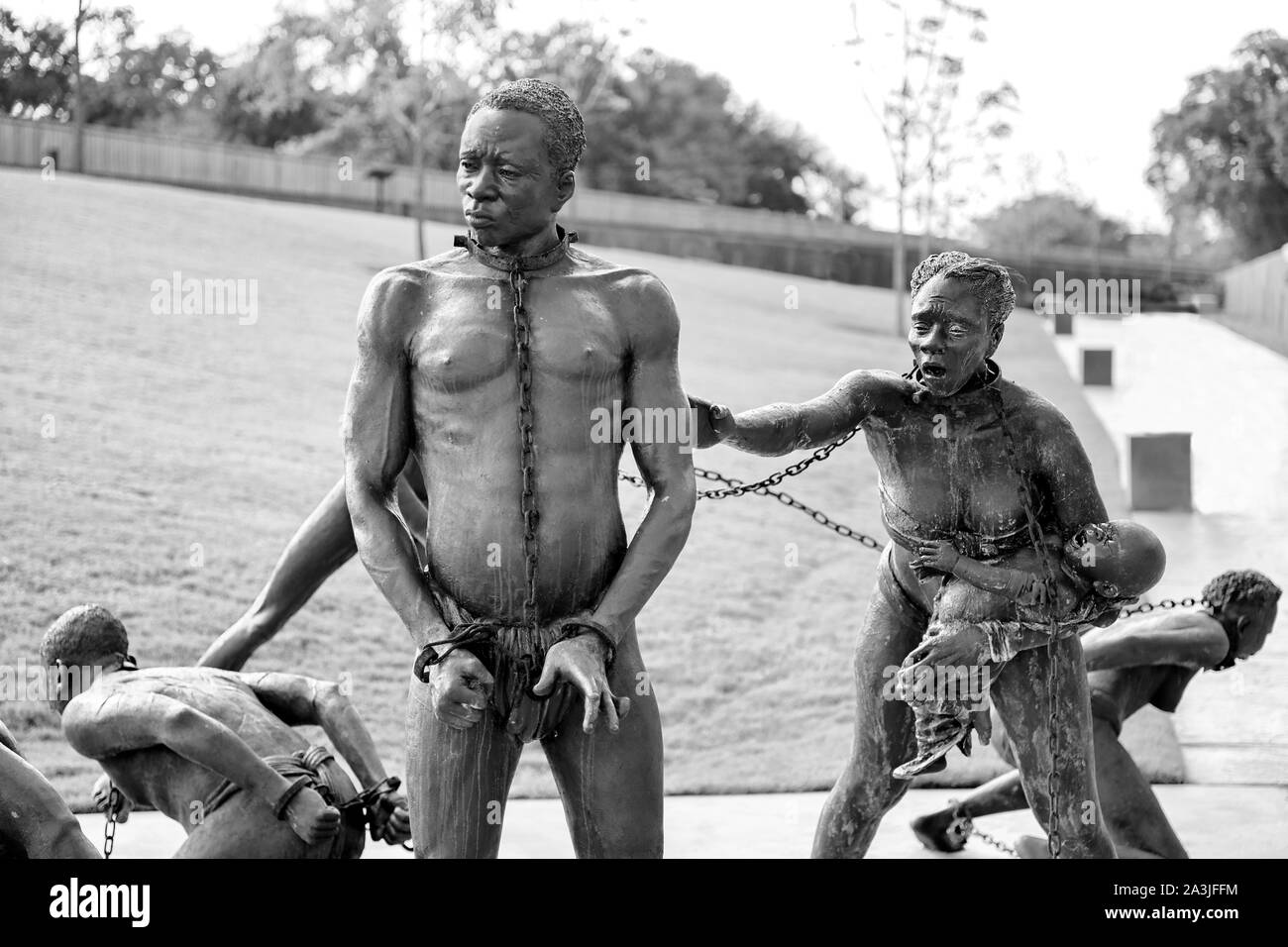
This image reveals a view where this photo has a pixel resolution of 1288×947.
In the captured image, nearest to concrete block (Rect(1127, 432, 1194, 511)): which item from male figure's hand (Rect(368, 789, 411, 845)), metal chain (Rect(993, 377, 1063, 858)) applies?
metal chain (Rect(993, 377, 1063, 858))

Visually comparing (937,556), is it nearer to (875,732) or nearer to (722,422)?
(875,732)

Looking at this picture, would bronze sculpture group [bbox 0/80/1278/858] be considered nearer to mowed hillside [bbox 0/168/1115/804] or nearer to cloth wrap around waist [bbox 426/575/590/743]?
cloth wrap around waist [bbox 426/575/590/743]

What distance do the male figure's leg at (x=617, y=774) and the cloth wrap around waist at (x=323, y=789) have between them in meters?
1.39

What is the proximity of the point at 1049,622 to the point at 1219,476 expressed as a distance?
1364 cm

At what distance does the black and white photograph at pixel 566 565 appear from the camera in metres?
4.06

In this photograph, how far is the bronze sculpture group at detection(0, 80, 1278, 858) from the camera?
4027mm

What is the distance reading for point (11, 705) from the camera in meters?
9.24

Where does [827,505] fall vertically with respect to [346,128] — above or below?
below

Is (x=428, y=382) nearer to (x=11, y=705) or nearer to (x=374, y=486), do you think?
(x=374, y=486)

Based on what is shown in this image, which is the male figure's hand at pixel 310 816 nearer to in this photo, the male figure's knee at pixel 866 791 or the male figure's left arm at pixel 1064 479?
the male figure's knee at pixel 866 791

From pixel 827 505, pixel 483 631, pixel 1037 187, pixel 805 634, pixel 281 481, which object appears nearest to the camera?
pixel 483 631

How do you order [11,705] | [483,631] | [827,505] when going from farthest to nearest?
[827,505] → [11,705] → [483,631]
